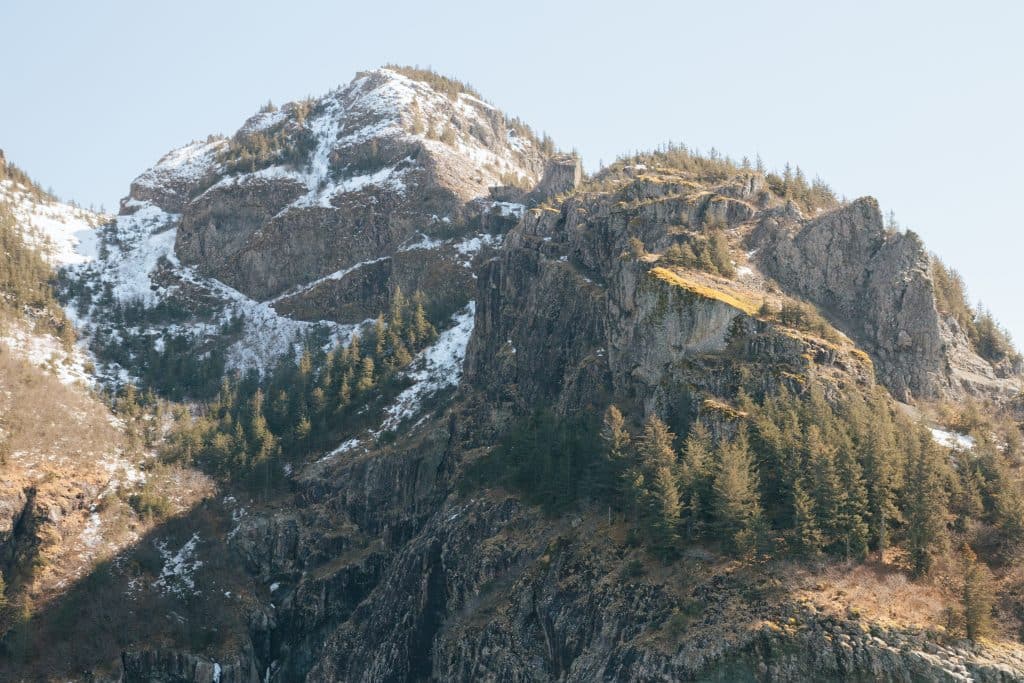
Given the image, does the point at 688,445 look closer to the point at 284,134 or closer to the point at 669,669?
the point at 669,669

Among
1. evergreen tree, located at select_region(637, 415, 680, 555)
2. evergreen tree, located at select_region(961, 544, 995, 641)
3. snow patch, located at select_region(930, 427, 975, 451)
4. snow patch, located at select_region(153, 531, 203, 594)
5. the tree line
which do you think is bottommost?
evergreen tree, located at select_region(961, 544, 995, 641)

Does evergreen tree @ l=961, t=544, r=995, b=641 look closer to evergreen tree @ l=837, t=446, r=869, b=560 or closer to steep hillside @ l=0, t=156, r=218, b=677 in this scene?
evergreen tree @ l=837, t=446, r=869, b=560

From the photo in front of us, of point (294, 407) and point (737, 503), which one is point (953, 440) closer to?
point (737, 503)

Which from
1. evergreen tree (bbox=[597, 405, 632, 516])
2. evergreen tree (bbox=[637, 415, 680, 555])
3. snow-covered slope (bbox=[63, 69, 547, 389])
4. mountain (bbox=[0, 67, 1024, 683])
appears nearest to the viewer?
mountain (bbox=[0, 67, 1024, 683])

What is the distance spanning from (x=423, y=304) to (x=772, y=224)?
191 ft

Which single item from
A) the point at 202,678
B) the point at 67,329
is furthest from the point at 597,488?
the point at 67,329

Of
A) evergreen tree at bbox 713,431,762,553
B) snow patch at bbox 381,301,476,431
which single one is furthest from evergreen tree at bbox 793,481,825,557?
snow patch at bbox 381,301,476,431

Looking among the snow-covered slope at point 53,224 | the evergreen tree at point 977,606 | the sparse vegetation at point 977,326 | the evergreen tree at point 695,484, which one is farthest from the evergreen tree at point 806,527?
the snow-covered slope at point 53,224

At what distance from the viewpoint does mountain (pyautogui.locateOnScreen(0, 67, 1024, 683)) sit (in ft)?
215

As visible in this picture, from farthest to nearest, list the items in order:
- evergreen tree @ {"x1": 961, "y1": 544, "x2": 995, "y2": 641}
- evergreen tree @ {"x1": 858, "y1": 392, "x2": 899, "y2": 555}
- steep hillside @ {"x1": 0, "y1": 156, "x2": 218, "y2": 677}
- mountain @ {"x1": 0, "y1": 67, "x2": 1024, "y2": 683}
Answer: steep hillside @ {"x1": 0, "y1": 156, "x2": 218, "y2": 677}, evergreen tree @ {"x1": 858, "y1": 392, "x2": 899, "y2": 555}, mountain @ {"x1": 0, "y1": 67, "x2": 1024, "y2": 683}, evergreen tree @ {"x1": 961, "y1": 544, "x2": 995, "y2": 641}

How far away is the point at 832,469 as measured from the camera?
6781 cm

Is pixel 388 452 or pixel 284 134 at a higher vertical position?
pixel 284 134

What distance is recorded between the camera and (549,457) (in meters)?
89.2

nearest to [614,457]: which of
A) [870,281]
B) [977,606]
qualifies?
[977,606]
